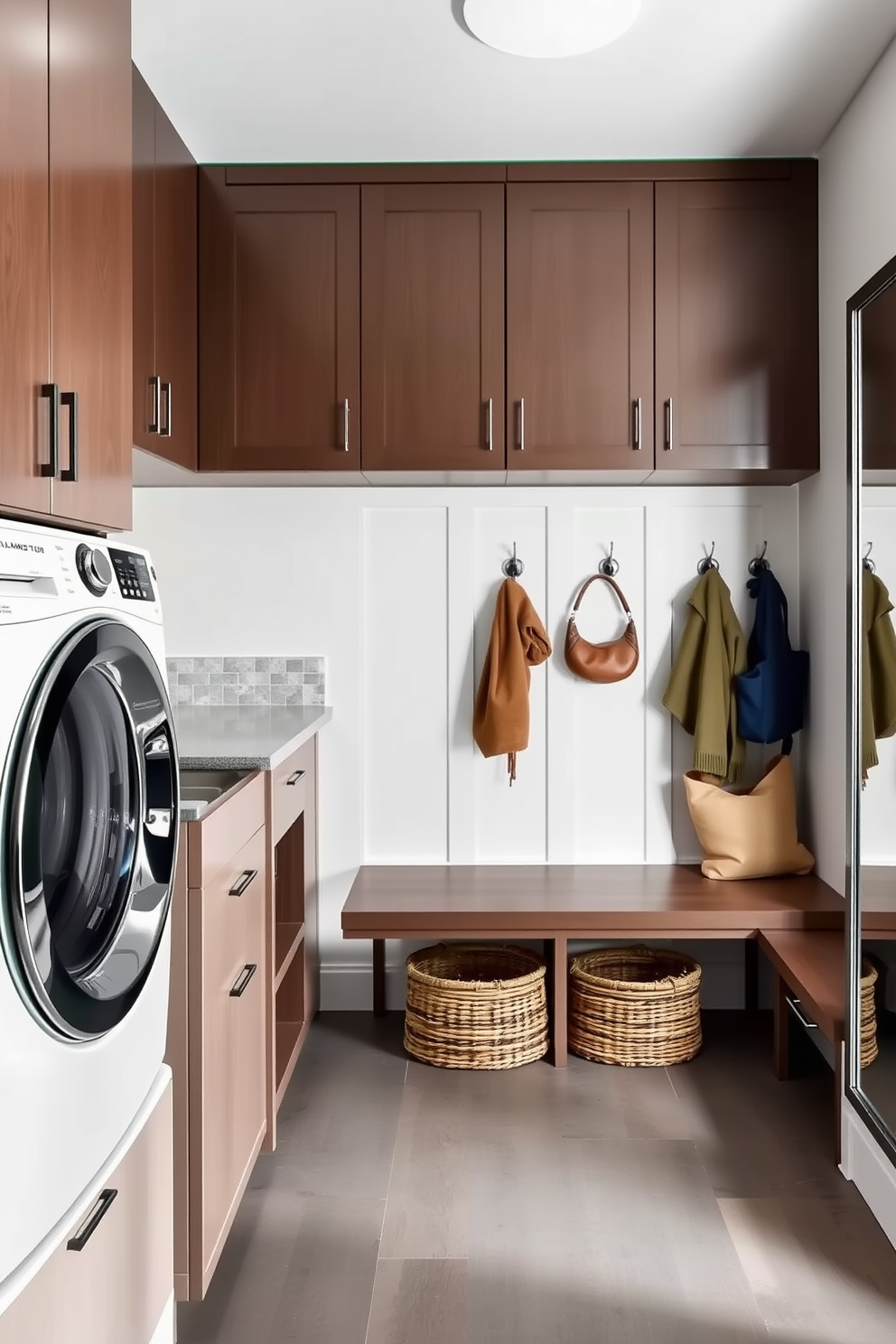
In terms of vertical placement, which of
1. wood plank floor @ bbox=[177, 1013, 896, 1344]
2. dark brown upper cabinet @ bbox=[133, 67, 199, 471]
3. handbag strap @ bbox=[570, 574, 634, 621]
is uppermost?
dark brown upper cabinet @ bbox=[133, 67, 199, 471]

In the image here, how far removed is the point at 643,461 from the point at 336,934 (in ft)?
5.52

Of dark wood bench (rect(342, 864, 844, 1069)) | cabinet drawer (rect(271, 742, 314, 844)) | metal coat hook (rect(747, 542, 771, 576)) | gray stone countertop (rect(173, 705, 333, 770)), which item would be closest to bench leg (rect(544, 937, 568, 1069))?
dark wood bench (rect(342, 864, 844, 1069))

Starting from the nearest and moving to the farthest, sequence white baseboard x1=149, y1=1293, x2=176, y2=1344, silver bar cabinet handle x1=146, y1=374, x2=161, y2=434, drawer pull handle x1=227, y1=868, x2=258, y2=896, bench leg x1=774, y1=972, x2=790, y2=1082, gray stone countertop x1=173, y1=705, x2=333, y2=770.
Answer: white baseboard x1=149, y1=1293, x2=176, y2=1344 → drawer pull handle x1=227, y1=868, x2=258, y2=896 → gray stone countertop x1=173, y1=705, x2=333, y2=770 → silver bar cabinet handle x1=146, y1=374, x2=161, y2=434 → bench leg x1=774, y1=972, x2=790, y2=1082

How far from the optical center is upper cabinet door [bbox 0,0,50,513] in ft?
3.97

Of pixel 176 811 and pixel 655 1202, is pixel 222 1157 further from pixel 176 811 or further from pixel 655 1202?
pixel 655 1202

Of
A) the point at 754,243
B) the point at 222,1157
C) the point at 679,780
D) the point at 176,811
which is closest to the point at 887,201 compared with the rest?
the point at 754,243

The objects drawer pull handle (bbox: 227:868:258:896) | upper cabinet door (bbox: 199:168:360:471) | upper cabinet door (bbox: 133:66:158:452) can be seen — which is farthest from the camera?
upper cabinet door (bbox: 199:168:360:471)

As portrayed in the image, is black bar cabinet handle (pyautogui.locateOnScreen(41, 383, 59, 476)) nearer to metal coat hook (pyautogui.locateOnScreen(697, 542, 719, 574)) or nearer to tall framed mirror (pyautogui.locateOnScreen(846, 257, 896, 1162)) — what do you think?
tall framed mirror (pyautogui.locateOnScreen(846, 257, 896, 1162))

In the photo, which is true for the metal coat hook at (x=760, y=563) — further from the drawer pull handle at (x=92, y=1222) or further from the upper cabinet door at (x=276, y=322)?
the drawer pull handle at (x=92, y=1222)

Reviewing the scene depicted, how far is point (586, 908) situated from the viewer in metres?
2.79

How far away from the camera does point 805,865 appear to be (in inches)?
121

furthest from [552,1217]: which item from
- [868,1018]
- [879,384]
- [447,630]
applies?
[879,384]

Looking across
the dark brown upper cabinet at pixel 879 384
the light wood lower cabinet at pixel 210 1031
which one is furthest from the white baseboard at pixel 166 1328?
the dark brown upper cabinet at pixel 879 384

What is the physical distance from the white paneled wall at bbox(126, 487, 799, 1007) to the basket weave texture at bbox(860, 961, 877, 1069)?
1095 mm
